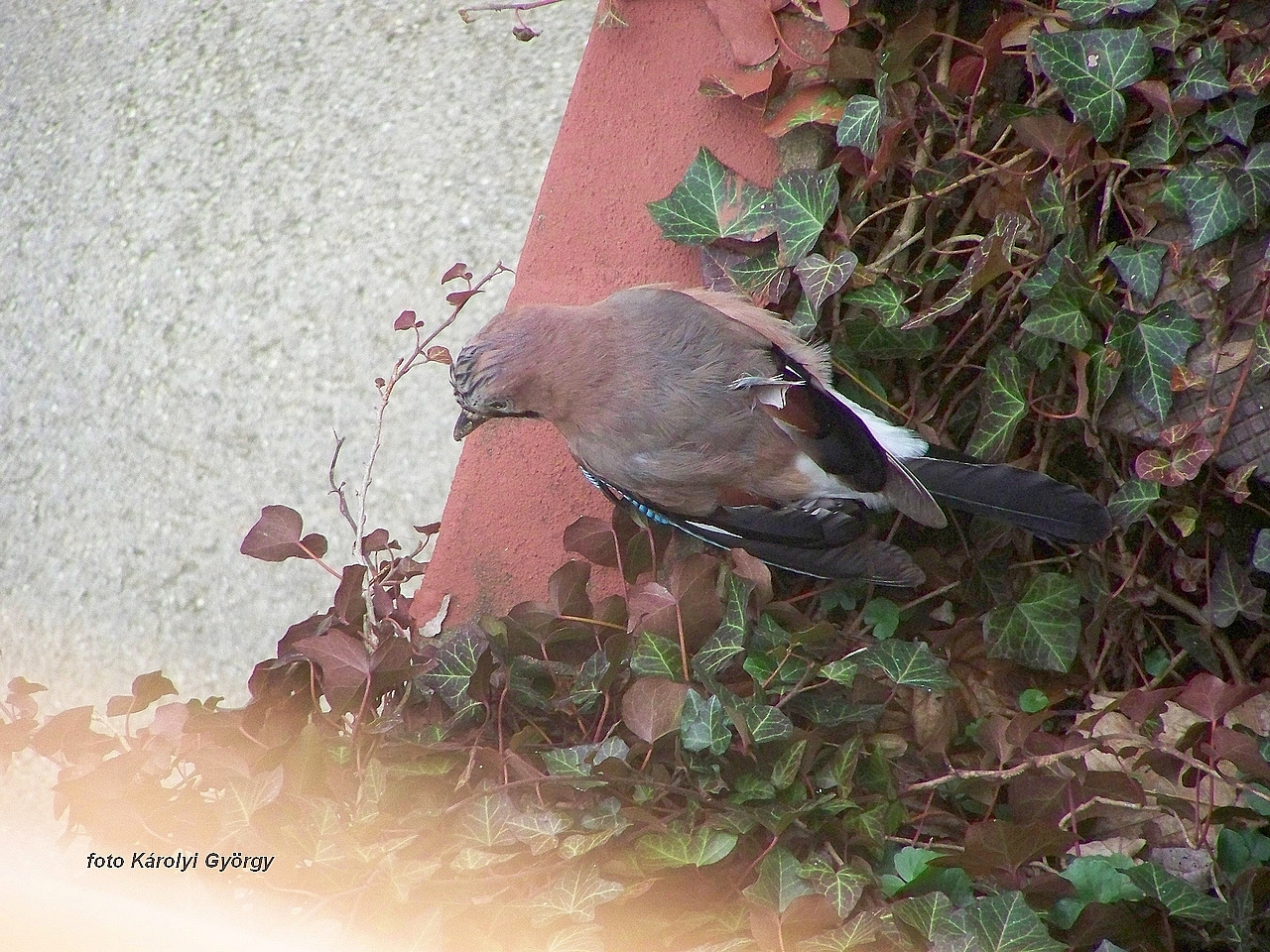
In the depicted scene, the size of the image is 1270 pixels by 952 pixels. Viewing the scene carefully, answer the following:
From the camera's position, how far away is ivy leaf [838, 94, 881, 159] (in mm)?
1629

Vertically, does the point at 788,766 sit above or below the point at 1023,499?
below

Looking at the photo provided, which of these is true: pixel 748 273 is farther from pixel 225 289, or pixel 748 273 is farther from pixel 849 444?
pixel 225 289

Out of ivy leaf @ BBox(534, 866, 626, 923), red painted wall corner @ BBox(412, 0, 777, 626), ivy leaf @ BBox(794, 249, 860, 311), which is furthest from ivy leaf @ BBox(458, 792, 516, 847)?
ivy leaf @ BBox(794, 249, 860, 311)

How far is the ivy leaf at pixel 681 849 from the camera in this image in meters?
1.33

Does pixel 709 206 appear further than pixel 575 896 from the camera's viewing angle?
Yes

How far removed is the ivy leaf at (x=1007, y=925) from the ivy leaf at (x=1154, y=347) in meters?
0.77

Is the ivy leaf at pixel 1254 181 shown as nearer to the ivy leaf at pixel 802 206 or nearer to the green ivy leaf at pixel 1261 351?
the green ivy leaf at pixel 1261 351

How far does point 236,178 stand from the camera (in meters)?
2.85

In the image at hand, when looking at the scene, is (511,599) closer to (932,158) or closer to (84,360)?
(932,158)

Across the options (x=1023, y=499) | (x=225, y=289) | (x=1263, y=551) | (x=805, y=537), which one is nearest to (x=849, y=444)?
(x=805, y=537)

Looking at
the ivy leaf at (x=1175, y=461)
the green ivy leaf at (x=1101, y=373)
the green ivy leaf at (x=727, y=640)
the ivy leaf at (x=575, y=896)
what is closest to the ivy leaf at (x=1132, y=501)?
the ivy leaf at (x=1175, y=461)

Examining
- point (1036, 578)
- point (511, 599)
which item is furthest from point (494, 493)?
point (1036, 578)

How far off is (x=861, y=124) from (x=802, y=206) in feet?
0.51

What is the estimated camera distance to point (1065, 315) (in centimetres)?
158
